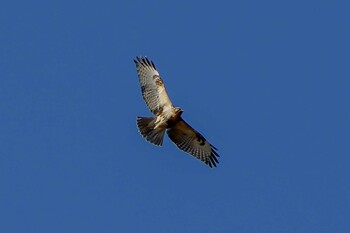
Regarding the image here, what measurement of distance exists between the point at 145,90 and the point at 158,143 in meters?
1.85

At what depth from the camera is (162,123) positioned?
85.7 ft

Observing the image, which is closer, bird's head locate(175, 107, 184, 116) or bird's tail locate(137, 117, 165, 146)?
bird's tail locate(137, 117, 165, 146)

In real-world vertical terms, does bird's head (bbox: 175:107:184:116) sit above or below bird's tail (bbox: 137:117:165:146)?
above

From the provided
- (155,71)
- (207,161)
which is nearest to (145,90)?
(155,71)

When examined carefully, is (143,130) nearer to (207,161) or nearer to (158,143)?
(158,143)

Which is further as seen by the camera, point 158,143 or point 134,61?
point 134,61

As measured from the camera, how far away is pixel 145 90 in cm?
2708

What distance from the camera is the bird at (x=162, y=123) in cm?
Answer: 2605

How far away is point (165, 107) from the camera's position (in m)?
26.5

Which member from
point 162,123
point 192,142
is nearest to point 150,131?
point 162,123

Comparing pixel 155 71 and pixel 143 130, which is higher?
pixel 155 71

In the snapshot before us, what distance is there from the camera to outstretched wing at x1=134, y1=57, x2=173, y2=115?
87.4ft

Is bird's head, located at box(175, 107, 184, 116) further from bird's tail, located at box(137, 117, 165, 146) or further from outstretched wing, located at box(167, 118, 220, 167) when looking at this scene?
bird's tail, located at box(137, 117, 165, 146)

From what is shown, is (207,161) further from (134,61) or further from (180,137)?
(134,61)
